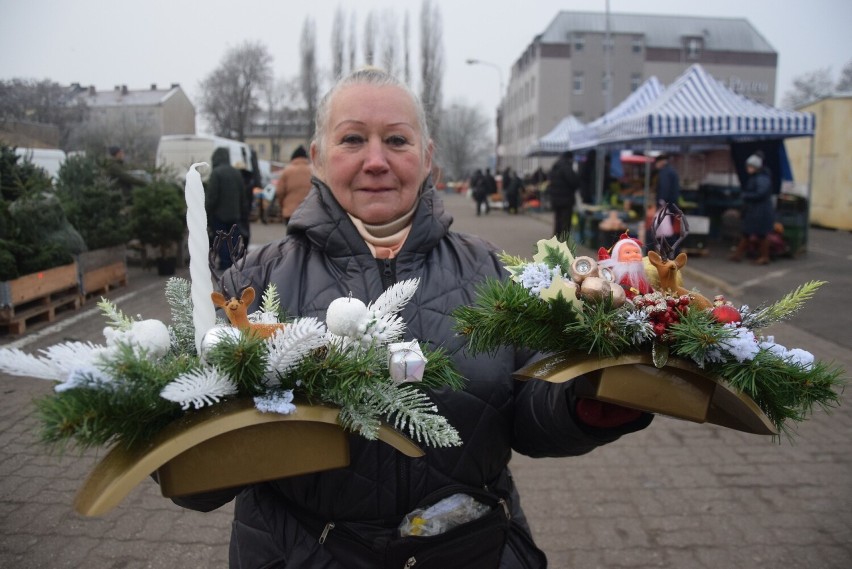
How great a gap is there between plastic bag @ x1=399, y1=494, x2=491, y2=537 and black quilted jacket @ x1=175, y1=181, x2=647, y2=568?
0.11 ft

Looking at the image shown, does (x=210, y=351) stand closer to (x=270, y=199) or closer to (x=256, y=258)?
(x=256, y=258)

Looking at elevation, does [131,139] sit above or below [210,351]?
above

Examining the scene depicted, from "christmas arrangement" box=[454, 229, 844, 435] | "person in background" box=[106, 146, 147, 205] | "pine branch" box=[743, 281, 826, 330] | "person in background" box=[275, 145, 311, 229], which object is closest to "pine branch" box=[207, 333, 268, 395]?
"christmas arrangement" box=[454, 229, 844, 435]

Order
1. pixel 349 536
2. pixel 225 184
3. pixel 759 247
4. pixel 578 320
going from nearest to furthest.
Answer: pixel 578 320 < pixel 349 536 < pixel 225 184 < pixel 759 247

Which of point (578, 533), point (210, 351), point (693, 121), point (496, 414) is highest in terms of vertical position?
point (693, 121)

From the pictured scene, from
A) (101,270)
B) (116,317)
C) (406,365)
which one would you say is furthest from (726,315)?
(101,270)

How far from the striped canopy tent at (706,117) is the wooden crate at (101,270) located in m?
8.98

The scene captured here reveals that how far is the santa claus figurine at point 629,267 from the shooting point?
1271mm

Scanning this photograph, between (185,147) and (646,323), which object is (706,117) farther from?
(185,147)

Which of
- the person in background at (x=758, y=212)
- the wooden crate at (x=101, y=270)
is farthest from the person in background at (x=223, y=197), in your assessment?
the person in background at (x=758, y=212)

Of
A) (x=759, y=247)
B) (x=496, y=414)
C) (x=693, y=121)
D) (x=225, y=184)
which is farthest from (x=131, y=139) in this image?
(x=496, y=414)

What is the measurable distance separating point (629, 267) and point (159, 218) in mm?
10451

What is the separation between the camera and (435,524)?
5.38ft

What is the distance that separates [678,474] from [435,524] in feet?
10.4
